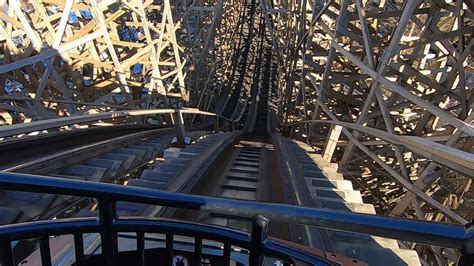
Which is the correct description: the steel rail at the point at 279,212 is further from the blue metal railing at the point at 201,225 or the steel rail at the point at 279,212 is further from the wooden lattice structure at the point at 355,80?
the wooden lattice structure at the point at 355,80

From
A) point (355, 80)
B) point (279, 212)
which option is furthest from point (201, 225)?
point (355, 80)

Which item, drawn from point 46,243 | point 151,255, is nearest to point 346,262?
point 151,255

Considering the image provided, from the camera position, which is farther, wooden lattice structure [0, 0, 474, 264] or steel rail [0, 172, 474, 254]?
wooden lattice structure [0, 0, 474, 264]

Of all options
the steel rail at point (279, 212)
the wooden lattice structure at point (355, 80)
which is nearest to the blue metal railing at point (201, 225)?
the steel rail at point (279, 212)

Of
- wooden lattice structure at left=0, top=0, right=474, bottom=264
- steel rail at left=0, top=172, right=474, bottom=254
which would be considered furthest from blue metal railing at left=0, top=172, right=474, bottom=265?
wooden lattice structure at left=0, top=0, right=474, bottom=264

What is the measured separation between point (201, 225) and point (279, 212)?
368 millimetres

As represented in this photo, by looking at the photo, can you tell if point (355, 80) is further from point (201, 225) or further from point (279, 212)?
point (279, 212)

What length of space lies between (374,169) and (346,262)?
20.8 feet

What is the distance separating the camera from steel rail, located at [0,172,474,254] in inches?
34.2

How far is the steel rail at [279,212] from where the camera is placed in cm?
87

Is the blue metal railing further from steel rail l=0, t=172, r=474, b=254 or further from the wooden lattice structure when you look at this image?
the wooden lattice structure

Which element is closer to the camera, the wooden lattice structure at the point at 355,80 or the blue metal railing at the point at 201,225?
the blue metal railing at the point at 201,225

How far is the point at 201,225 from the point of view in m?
1.27

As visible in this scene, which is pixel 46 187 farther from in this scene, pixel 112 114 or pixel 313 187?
pixel 313 187
